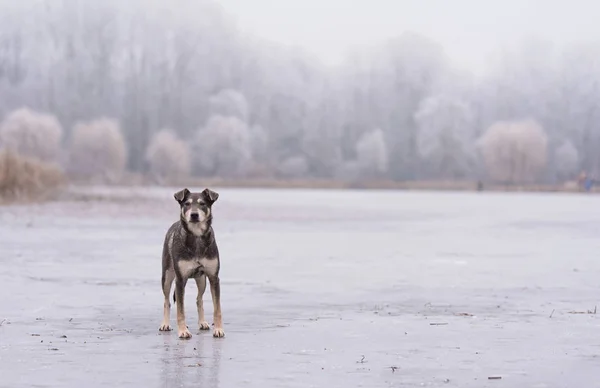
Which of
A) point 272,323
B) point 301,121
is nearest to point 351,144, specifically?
point 301,121

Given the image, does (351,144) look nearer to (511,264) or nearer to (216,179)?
(216,179)

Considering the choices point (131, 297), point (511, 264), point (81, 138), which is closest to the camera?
point (131, 297)

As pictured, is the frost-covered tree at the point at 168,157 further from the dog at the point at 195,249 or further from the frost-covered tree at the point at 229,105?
the dog at the point at 195,249

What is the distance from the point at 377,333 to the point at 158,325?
206cm

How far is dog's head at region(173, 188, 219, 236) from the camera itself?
9734 mm

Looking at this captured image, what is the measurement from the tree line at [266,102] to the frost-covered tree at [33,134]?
7.1 inches

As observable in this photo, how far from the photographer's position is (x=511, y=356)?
9.05 metres

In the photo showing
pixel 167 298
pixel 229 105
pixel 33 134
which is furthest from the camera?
pixel 229 105

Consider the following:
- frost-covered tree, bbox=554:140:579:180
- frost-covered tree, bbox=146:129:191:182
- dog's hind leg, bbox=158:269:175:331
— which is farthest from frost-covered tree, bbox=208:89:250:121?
dog's hind leg, bbox=158:269:175:331

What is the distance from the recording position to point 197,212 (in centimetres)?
976

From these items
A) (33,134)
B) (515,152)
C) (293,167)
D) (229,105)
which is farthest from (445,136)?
(33,134)

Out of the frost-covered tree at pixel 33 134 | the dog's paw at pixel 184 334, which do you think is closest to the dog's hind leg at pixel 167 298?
the dog's paw at pixel 184 334

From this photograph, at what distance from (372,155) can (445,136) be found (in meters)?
7.11

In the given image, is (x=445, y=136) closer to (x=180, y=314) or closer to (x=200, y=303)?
(x=200, y=303)
